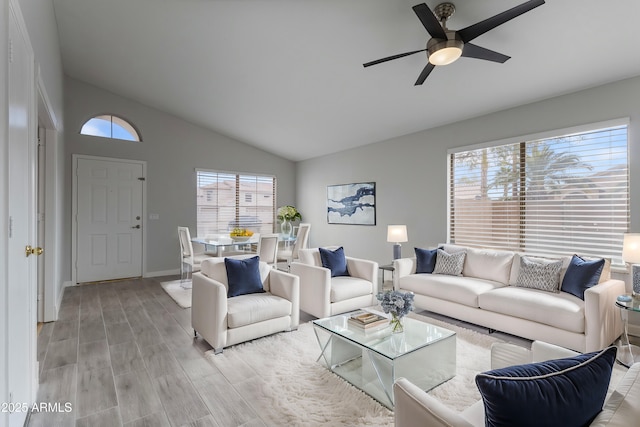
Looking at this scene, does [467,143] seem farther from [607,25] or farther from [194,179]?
[194,179]

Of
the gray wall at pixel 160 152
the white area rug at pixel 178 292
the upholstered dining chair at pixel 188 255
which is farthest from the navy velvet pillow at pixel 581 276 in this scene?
the gray wall at pixel 160 152

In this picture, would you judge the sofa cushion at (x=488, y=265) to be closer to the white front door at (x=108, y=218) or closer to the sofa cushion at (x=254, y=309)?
the sofa cushion at (x=254, y=309)

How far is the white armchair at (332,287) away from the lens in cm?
355

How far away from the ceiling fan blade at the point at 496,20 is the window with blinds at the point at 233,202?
5.54 m

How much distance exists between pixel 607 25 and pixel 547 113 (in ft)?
4.21

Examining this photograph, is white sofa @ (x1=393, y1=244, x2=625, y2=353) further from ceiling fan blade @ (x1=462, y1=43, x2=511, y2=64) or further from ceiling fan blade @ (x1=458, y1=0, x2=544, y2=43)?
ceiling fan blade @ (x1=458, y1=0, x2=544, y2=43)

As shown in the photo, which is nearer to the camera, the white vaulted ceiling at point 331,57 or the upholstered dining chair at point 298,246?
the white vaulted ceiling at point 331,57

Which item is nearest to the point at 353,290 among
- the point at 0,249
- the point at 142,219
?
the point at 0,249

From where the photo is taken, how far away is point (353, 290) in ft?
12.4

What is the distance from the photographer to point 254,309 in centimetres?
297

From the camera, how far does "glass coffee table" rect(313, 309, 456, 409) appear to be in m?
2.18

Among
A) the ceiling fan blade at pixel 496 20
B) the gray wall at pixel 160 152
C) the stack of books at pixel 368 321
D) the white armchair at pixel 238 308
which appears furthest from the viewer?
the gray wall at pixel 160 152

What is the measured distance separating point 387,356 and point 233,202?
18.5 feet

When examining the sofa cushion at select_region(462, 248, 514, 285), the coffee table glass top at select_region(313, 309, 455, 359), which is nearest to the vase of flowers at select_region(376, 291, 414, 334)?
the coffee table glass top at select_region(313, 309, 455, 359)
